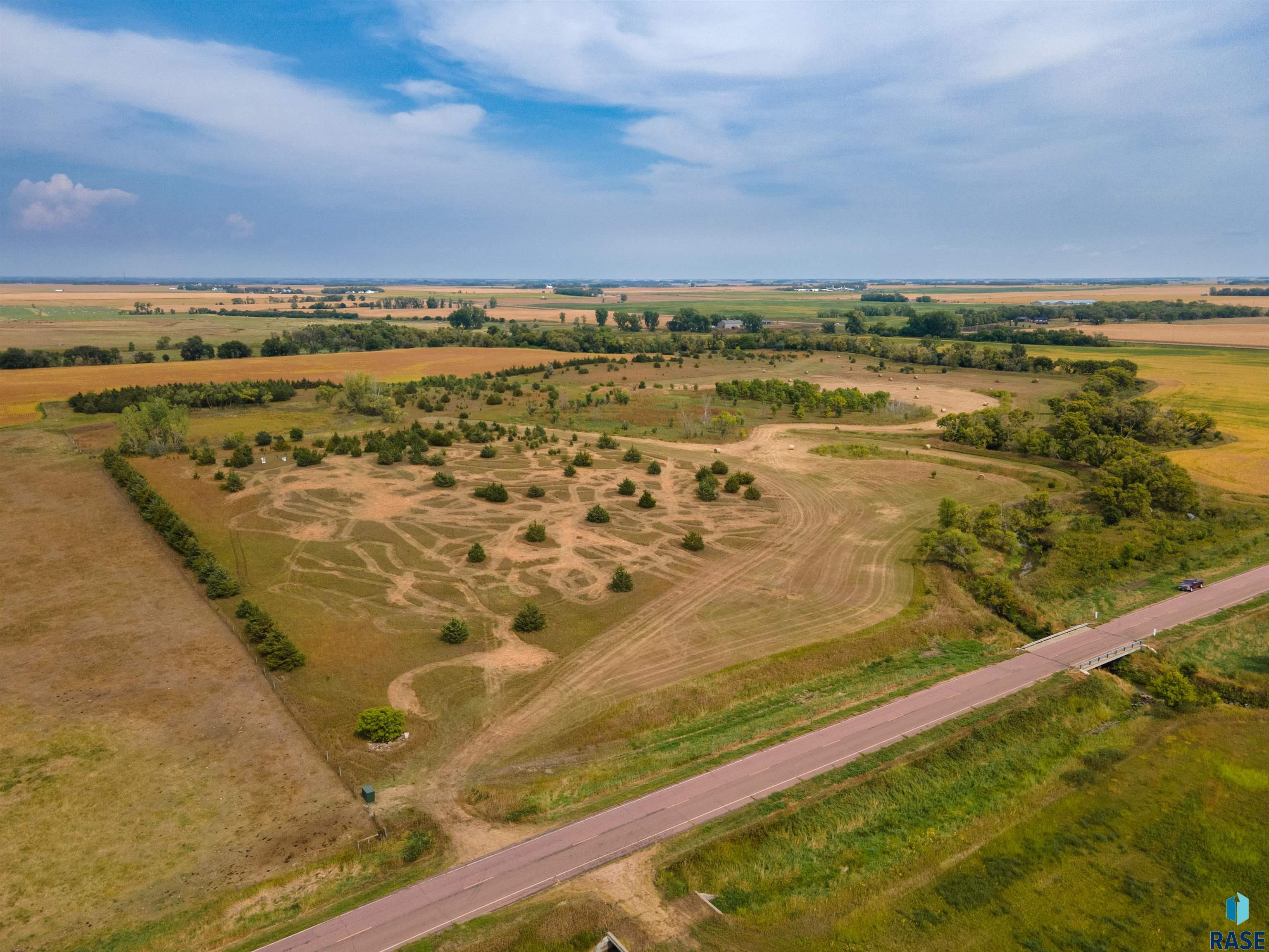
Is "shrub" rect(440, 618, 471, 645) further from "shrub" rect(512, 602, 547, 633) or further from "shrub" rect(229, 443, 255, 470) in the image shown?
"shrub" rect(229, 443, 255, 470)

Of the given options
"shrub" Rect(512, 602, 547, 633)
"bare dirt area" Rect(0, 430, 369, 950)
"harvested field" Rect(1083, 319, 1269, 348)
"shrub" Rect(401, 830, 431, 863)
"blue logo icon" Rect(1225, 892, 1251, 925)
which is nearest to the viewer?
"blue logo icon" Rect(1225, 892, 1251, 925)

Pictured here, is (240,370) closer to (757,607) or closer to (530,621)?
(530,621)

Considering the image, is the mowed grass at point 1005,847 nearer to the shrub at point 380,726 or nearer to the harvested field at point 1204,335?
the shrub at point 380,726

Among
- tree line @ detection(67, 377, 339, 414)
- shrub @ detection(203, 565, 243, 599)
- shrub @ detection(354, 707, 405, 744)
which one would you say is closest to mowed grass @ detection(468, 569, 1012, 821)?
shrub @ detection(354, 707, 405, 744)

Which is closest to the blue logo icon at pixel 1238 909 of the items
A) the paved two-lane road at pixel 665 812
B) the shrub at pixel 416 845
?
the paved two-lane road at pixel 665 812

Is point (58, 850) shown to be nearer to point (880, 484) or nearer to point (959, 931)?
point (959, 931)

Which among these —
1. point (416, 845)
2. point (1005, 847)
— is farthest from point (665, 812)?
point (1005, 847)

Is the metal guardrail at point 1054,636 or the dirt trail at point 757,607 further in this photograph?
the metal guardrail at point 1054,636
